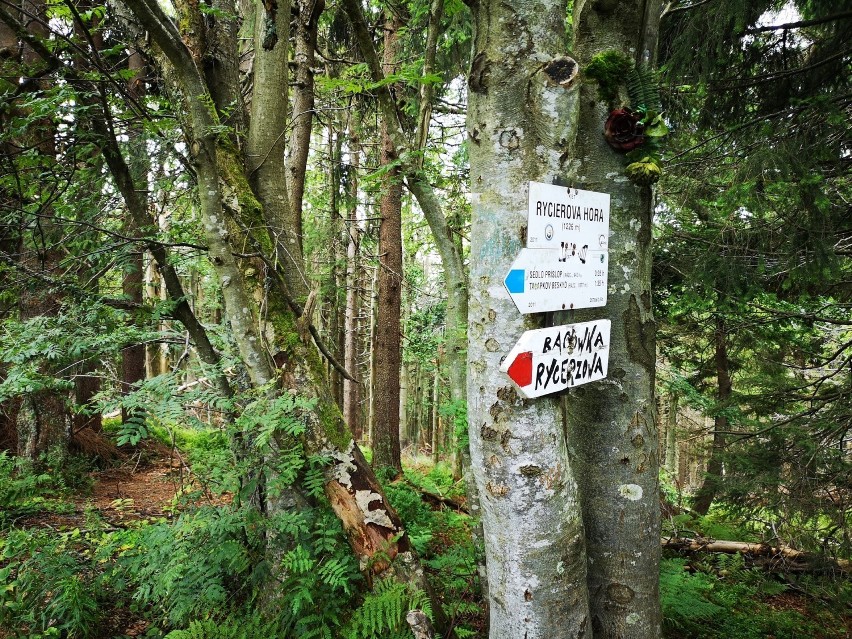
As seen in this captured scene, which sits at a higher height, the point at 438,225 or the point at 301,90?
the point at 301,90

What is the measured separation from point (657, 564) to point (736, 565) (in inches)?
130

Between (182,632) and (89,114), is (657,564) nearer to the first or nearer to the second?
(182,632)

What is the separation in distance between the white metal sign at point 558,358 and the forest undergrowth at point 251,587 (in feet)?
5.81

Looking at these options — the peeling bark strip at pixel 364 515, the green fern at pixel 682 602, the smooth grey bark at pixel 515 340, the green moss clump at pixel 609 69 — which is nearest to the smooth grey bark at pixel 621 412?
the green moss clump at pixel 609 69

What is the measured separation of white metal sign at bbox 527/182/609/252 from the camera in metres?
1.53

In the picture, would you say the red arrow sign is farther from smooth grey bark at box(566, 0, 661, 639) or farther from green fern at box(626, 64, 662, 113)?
green fern at box(626, 64, 662, 113)

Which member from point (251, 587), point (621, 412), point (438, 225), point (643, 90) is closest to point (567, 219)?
point (643, 90)

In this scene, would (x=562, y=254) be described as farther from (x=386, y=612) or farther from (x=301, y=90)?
(x=301, y=90)

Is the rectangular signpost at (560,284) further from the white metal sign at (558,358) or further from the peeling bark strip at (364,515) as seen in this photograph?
the peeling bark strip at (364,515)

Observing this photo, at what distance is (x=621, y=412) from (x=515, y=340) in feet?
2.49

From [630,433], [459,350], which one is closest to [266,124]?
[459,350]

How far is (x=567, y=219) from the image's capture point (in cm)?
166

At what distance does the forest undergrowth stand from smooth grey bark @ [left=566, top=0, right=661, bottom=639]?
110 centimetres

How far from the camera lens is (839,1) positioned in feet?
11.3
